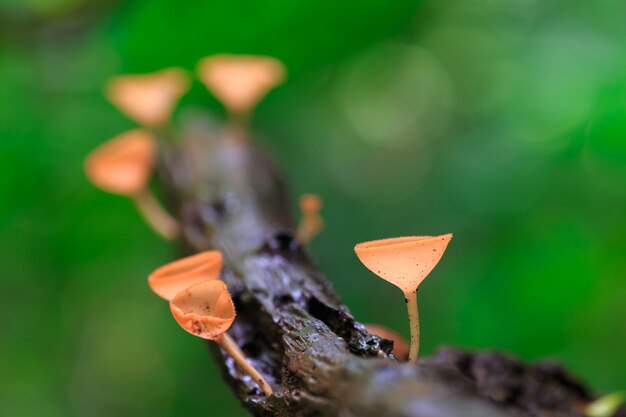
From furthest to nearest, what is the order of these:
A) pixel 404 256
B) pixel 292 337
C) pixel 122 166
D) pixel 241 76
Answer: pixel 241 76 → pixel 122 166 → pixel 292 337 → pixel 404 256

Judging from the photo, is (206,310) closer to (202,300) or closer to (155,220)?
(202,300)

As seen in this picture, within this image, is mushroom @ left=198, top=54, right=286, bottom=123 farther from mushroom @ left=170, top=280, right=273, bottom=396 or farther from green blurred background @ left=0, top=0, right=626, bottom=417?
mushroom @ left=170, top=280, right=273, bottom=396

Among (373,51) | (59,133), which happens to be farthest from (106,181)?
(373,51)

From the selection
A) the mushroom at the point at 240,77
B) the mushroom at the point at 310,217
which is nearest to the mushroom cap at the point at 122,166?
the mushroom at the point at 240,77

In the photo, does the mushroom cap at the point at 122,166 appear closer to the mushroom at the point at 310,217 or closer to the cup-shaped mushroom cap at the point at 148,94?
the cup-shaped mushroom cap at the point at 148,94

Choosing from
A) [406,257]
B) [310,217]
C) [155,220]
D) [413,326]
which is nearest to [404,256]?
[406,257]
